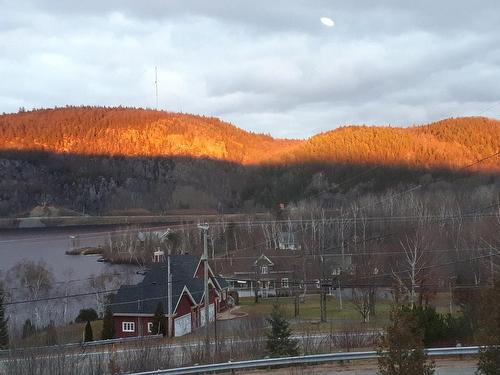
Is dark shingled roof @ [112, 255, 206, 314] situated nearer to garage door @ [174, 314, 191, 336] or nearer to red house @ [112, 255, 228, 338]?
red house @ [112, 255, 228, 338]

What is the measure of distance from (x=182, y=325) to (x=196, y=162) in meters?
89.3

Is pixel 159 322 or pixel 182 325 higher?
pixel 159 322

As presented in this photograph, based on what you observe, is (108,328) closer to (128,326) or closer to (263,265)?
(128,326)

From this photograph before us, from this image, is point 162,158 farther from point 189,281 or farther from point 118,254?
point 189,281

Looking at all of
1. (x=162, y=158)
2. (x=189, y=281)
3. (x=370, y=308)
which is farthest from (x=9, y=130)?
(x=370, y=308)

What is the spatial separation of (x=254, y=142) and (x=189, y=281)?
114945mm

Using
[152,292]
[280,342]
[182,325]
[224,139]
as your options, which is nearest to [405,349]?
[280,342]

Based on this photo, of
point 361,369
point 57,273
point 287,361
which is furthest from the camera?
point 57,273

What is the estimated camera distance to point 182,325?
26.5 metres

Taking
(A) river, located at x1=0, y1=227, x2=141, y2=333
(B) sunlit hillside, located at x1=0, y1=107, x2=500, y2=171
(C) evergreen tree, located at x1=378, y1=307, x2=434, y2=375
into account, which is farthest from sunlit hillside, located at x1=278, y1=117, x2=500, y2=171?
(C) evergreen tree, located at x1=378, y1=307, x2=434, y2=375

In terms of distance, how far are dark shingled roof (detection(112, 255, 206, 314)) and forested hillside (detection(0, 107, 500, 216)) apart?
30334mm

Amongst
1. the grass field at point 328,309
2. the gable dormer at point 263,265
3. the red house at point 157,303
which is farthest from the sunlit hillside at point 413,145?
the red house at point 157,303

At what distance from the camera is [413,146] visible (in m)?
89.3

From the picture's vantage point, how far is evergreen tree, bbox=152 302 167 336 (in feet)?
81.3
